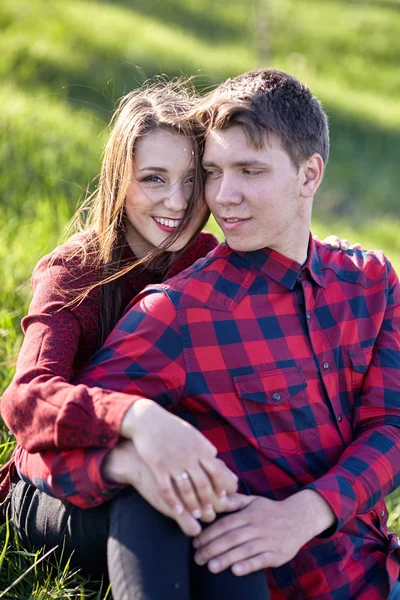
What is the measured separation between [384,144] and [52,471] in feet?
31.3

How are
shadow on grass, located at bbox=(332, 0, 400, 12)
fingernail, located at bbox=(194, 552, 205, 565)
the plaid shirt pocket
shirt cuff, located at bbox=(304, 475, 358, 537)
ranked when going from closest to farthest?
fingernail, located at bbox=(194, 552, 205, 565), shirt cuff, located at bbox=(304, 475, 358, 537), the plaid shirt pocket, shadow on grass, located at bbox=(332, 0, 400, 12)

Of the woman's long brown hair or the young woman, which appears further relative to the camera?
the woman's long brown hair

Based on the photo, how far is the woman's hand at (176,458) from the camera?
205 centimetres

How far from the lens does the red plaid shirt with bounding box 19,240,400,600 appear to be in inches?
94.4

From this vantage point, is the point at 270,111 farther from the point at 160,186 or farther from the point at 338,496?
the point at 338,496

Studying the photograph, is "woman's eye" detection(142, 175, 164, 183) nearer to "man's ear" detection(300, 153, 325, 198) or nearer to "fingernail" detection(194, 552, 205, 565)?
"man's ear" detection(300, 153, 325, 198)

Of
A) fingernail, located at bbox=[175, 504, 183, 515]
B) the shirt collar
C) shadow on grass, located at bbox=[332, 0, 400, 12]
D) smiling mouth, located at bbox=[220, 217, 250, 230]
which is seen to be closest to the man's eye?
smiling mouth, located at bbox=[220, 217, 250, 230]

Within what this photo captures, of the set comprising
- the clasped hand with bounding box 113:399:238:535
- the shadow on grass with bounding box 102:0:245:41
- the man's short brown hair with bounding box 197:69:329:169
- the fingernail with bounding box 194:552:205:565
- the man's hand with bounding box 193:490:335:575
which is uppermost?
the shadow on grass with bounding box 102:0:245:41

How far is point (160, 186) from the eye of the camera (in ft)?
9.62

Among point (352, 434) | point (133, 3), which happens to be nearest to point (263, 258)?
point (352, 434)

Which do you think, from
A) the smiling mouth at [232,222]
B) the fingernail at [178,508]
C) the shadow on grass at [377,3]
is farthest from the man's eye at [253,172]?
the shadow on grass at [377,3]

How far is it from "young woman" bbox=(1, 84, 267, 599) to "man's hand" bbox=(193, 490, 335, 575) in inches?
1.7

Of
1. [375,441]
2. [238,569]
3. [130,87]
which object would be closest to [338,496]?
[375,441]

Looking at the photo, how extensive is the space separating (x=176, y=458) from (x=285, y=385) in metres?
0.59
